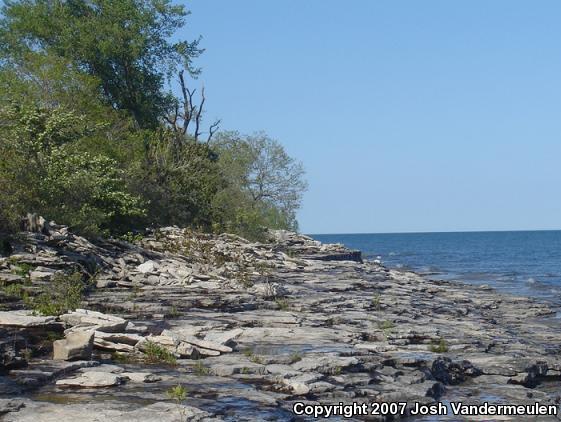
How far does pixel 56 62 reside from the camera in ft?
114

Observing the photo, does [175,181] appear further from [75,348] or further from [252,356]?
[75,348]

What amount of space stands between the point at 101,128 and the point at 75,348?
23.0 m

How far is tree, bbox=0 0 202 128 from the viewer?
4069 centimetres

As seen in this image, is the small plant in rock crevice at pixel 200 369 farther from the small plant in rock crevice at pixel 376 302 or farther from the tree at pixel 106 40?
the tree at pixel 106 40

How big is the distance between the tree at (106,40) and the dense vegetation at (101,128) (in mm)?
60

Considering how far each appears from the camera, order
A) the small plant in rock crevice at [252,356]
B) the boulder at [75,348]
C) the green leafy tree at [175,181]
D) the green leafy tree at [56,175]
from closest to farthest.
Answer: the boulder at [75,348]
the small plant in rock crevice at [252,356]
the green leafy tree at [56,175]
the green leafy tree at [175,181]

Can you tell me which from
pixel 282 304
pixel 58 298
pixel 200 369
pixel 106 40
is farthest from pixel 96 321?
pixel 106 40

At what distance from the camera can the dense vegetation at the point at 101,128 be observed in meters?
24.0

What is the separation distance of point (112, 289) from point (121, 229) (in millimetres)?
10666

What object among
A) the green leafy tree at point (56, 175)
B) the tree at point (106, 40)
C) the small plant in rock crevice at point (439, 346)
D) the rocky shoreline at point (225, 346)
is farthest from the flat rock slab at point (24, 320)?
the tree at point (106, 40)

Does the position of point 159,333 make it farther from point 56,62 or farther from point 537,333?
point 56,62

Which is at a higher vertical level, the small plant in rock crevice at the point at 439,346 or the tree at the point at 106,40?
the tree at the point at 106,40

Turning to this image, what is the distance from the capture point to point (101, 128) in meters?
32.1

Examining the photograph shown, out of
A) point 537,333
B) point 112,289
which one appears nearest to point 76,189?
point 112,289
